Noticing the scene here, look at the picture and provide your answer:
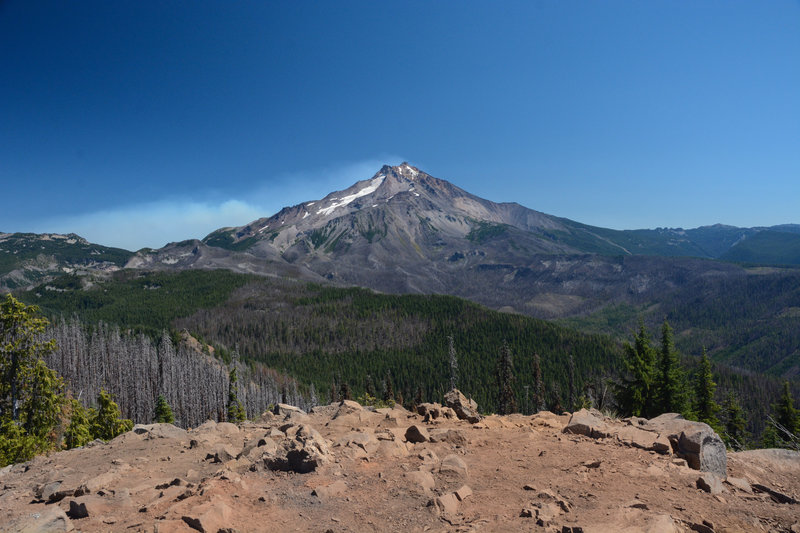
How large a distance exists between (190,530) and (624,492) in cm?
854

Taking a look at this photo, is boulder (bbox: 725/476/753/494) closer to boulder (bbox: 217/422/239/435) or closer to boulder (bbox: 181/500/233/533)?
boulder (bbox: 181/500/233/533)

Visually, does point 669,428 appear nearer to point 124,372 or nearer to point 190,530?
point 190,530

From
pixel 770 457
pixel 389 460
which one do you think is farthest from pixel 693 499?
pixel 389 460

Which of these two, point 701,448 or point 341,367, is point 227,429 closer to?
point 701,448

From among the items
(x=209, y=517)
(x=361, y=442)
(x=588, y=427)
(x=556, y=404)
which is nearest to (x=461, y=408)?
(x=588, y=427)

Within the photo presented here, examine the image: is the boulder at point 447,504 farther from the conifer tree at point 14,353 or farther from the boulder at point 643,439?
the conifer tree at point 14,353

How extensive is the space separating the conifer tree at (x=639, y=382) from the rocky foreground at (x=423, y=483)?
18.0 metres

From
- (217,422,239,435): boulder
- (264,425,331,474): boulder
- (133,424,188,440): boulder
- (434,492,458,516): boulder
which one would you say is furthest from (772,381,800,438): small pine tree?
(133,424,188,440): boulder

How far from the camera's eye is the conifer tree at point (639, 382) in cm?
2869

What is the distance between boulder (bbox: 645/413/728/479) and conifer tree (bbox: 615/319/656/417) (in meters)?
19.3

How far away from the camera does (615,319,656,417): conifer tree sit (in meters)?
28.7

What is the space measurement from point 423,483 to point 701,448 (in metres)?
7.00

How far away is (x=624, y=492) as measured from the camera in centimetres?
862

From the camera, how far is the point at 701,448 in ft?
33.2
